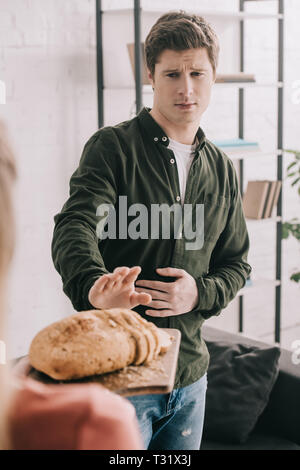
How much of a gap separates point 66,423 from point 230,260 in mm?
1203

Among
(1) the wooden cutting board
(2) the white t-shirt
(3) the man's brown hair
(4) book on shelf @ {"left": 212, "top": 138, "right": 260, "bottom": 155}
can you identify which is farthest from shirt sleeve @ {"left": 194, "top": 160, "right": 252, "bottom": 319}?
(4) book on shelf @ {"left": 212, "top": 138, "right": 260, "bottom": 155}

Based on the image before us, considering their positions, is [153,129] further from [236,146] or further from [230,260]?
[236,146]

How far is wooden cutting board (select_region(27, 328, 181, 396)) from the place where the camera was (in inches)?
34.2

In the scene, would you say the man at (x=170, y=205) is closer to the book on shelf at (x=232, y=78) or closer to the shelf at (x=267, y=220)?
the book on shelf at (x=232, y=78)

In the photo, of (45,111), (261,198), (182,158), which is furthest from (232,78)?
(182,158)

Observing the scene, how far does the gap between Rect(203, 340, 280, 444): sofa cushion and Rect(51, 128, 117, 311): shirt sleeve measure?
1.11 metres

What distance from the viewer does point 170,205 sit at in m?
1.53

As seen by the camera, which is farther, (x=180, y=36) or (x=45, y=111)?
(x=45, y=111)

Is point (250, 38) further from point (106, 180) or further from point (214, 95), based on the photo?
point (106, 180)

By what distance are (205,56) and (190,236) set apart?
16.8 inches

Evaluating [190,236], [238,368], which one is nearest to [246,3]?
[238,368]

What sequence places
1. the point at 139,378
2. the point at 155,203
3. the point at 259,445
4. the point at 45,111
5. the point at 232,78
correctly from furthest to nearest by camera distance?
the point at 232,78 → the point at 45,111 → the point at 259,445 → the point at 155,203 → the point at 139,378

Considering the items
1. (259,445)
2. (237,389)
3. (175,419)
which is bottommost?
(259,445)

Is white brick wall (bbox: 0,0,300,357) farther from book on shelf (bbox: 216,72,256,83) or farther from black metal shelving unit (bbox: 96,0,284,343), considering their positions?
book on shelf (bbox: 216,72,256,83)
